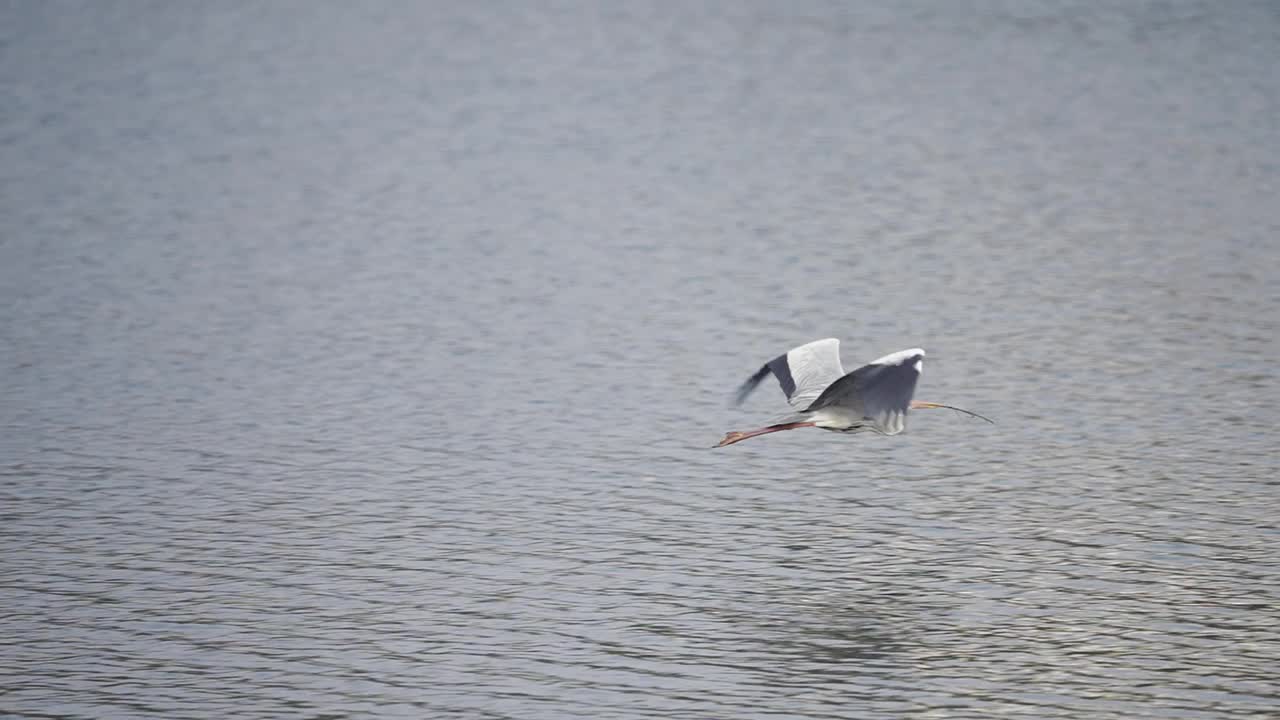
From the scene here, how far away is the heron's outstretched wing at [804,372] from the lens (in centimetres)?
1009

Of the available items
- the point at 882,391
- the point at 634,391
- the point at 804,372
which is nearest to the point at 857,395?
the point at 882,391

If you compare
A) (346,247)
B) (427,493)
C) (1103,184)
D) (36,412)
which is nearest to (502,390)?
(427,493)

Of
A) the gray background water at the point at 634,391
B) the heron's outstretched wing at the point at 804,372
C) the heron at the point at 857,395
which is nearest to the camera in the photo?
the gray background water at the point at 634,391

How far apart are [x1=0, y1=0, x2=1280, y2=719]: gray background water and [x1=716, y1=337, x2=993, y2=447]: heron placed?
0.98 meters

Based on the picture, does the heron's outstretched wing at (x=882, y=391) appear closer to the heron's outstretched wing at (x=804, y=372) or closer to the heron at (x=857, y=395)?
the heron at (x=857, y=395)

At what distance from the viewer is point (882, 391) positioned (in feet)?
31.4

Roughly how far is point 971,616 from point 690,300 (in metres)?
7.75

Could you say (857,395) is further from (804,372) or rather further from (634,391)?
(634,391)

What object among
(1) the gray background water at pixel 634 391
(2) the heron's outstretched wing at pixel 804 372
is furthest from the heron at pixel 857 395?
(1) the gray background water at pixel 634 391

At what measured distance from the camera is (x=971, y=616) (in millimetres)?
9695

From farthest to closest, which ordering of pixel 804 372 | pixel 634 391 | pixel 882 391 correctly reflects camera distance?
pixel 634 391, pixel 804 372, pixel 882 391

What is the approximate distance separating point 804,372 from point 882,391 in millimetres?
756

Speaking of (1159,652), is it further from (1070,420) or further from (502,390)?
(502,390)

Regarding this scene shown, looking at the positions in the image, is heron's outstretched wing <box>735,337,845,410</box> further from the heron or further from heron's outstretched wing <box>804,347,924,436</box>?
heron's outstretched wing <box>804,347,924,436</box>
